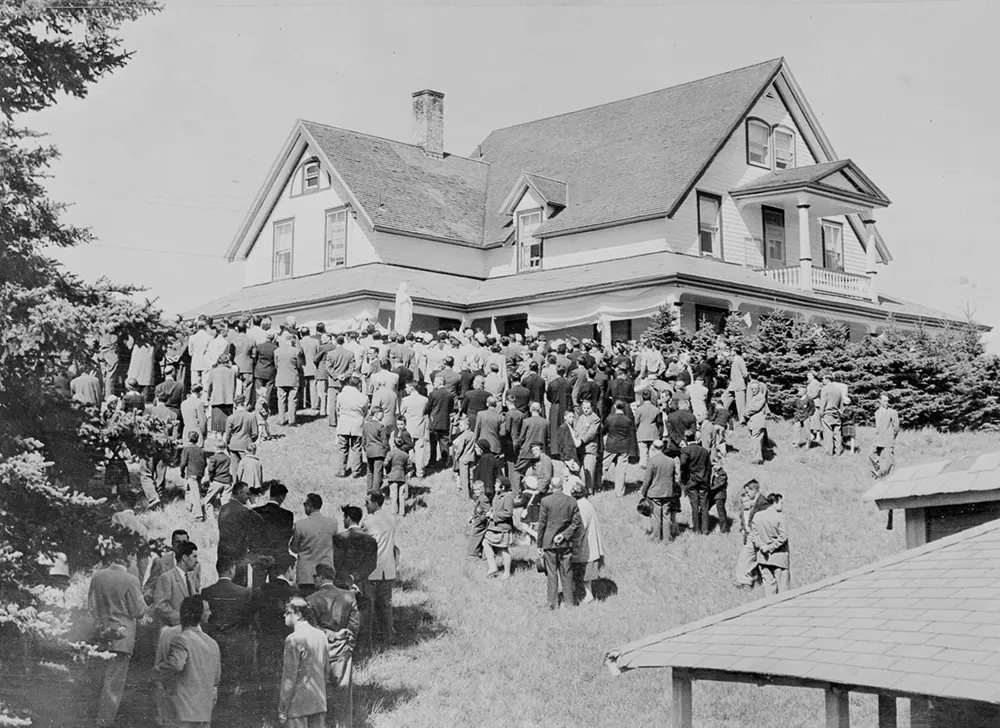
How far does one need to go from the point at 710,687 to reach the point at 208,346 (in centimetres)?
1352

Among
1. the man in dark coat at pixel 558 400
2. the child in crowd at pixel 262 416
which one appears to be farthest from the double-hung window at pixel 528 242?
the man in dark coat at pixel 558 400

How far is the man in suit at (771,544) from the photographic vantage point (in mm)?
16844

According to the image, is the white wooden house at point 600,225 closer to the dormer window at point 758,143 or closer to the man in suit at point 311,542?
the dormer window at point 758,143

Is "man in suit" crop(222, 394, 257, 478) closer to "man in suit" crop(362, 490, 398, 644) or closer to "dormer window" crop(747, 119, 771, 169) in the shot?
"man in suit" crop(362, 490, 398, 644)

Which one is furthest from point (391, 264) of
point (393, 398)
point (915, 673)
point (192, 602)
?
point (915, 673)

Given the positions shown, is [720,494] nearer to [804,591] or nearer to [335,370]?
[804,591]

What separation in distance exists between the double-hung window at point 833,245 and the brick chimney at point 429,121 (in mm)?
13606

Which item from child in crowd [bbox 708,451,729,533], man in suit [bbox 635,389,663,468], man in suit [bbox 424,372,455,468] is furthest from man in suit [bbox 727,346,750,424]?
man in suit [bbox 424,372,455,468]

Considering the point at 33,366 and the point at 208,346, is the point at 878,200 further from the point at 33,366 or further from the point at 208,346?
the point at 33,366

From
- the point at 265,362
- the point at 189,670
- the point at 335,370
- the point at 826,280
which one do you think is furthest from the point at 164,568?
the point at 826,280

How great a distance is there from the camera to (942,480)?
1264cm

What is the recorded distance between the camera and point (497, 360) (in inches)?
998

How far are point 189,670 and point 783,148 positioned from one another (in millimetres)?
32304

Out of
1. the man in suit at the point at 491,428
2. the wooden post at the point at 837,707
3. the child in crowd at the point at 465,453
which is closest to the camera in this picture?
the wooden post at the point at 837,707
